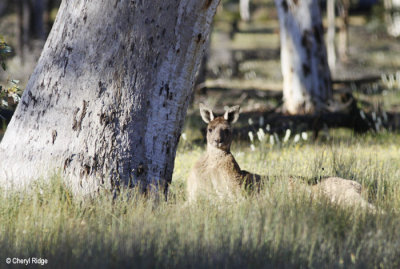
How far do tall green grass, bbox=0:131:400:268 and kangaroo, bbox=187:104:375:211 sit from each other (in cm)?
23

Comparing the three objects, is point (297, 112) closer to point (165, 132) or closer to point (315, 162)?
point (315, 162)

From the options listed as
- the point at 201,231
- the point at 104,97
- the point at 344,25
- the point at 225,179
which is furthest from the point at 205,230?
the point at 344,25

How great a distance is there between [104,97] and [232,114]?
1.53 meters

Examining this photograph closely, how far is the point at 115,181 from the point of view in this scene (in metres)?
5.86

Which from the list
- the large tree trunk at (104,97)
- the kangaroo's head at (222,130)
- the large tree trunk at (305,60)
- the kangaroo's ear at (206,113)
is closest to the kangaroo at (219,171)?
the kangaroo's head at (222,130)

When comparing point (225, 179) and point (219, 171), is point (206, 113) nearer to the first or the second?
point (219, 171)

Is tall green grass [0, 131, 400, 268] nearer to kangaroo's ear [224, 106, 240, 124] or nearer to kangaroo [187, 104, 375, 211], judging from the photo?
kangaroo [187, 104, 375, 211]

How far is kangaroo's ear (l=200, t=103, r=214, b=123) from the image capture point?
6.57 metres

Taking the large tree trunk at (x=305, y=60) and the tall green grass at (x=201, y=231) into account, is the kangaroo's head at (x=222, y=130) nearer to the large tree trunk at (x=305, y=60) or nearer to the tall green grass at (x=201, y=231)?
the tall green grass at (x=201, y=231)

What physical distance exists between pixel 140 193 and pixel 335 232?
2072mm

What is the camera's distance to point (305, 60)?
14.1 metres

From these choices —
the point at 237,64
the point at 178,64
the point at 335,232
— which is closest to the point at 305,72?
the point at 178,64

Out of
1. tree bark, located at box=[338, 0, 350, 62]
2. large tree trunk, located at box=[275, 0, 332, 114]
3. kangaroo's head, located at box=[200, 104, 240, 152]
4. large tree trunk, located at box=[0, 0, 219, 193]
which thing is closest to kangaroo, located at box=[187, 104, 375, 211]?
kangaroo's head, located at box=[200, 104, 240, 152]

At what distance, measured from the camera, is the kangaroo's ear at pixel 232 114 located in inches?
252
